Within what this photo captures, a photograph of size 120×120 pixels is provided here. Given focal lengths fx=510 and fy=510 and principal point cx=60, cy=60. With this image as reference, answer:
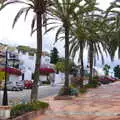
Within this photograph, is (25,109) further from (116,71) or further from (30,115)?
(116,71)

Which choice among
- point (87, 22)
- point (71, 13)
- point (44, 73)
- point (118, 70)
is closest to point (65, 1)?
point (71, 13)

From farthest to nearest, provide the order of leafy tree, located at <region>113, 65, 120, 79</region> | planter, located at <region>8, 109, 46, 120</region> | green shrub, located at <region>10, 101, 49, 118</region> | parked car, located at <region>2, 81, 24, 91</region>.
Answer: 1. leafy tree, located at <region>113, 65, 120, 79</region>
2. parked car, located at <region>2, 81, 24, 91</region>
3. green shrub, located at <region>10, 101, 49, 118</region>
4. planter, located at <region>8, 109, 46, 120</region>

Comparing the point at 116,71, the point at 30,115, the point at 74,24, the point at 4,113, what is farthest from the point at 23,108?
the point at 116,71

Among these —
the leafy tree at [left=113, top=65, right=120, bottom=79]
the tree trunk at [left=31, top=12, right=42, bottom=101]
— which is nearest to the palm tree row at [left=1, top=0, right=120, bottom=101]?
the tree trunk at [left=31, top=12, right=42, bottom=101]

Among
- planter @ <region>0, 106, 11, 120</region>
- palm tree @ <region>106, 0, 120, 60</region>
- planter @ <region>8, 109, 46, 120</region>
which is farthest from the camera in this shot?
palm tree @ <region>106, 0, 120, 60</region>

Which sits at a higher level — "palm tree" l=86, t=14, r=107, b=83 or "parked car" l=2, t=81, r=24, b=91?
"palm tree" l=86, t=14, r=107, b=83

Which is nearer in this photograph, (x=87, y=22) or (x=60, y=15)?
(x=60, y=15)

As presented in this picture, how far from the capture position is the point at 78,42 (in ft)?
189

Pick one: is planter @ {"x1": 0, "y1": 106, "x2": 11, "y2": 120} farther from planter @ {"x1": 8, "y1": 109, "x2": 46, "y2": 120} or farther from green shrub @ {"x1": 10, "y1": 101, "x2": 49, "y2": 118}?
planter @ {"x1": 8, "y1": 109, "x2": 46, "y2": 120}

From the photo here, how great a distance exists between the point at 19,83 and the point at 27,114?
44629mm

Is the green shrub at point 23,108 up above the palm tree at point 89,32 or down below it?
below

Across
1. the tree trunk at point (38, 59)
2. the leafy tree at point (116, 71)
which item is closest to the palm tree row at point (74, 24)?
the tree trunk at point (38, 59)

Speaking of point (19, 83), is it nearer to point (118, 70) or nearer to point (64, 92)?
point (64, 92)

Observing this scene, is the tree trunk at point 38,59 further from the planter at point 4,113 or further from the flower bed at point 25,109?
the planter at point 4,113
